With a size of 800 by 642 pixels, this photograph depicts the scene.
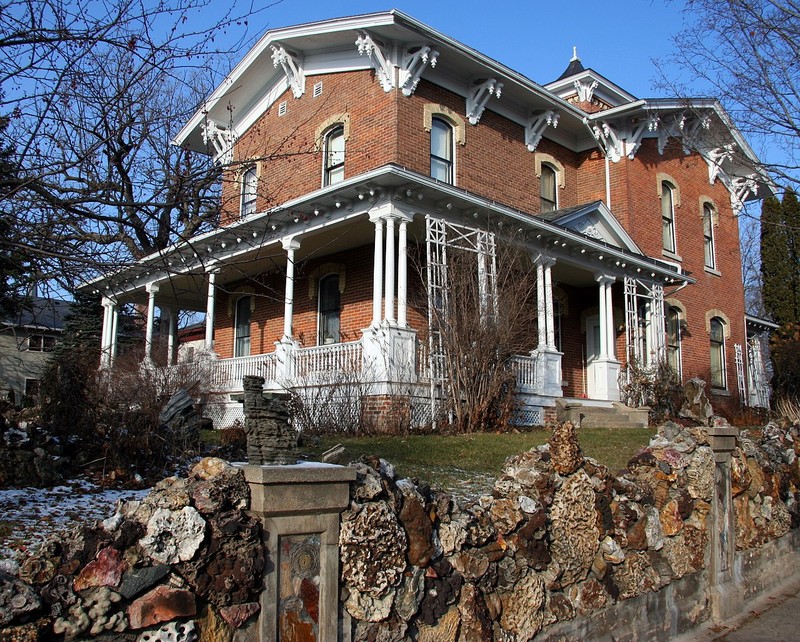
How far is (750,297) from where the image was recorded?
145ft

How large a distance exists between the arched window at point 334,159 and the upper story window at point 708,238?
12512 mm

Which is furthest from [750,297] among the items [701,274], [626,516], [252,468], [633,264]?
[252,468]

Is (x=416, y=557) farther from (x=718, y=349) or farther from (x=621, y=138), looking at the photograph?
(x=718, y=349)

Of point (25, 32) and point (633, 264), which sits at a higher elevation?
point (633, 264)

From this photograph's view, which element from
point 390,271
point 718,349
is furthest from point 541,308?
point 718,349

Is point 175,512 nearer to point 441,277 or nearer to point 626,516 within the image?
point 626,516

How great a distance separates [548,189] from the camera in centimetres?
1930

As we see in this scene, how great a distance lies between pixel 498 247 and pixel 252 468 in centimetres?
1125

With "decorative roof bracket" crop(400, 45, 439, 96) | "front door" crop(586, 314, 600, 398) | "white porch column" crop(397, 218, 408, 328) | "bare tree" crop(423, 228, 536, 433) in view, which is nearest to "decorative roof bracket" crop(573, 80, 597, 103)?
"front door" crop(586, 314, 600, 398)

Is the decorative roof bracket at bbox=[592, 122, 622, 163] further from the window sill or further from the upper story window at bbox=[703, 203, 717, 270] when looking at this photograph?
the upper story window at bbox=[703, 203, 717, 270]

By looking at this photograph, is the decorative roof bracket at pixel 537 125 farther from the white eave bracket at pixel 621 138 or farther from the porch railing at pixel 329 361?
the porch railing at pixel 329 361

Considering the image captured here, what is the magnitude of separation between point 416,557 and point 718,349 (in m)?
21.3

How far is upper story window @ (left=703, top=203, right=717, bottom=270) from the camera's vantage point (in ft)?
75.5

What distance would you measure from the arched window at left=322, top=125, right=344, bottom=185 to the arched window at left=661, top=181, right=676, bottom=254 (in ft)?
32.8
